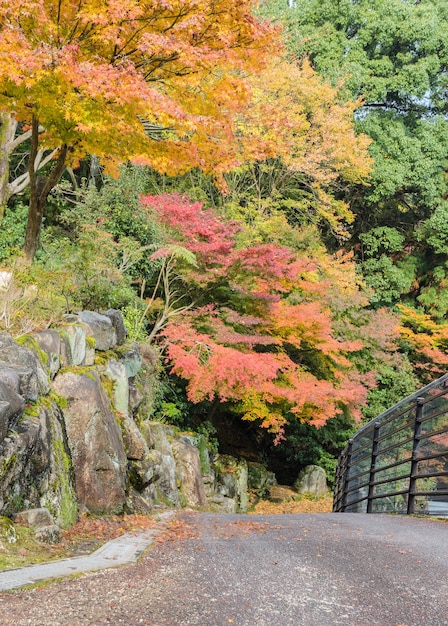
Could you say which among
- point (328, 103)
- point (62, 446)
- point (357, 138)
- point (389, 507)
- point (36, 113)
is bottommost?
point (389, 507)

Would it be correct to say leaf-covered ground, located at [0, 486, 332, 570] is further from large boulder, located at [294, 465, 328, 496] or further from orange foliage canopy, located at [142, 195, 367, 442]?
large boulder, located at [294, 465, 328, 496]

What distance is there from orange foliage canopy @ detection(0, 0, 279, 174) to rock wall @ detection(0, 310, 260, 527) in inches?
96.7

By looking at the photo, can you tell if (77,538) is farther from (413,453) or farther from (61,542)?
(413,453)

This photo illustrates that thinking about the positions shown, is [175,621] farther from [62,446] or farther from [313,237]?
[313,237]

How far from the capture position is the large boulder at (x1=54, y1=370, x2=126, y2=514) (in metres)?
5.59

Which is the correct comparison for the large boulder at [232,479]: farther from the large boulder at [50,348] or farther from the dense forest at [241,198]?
the large boulder at [50,348]

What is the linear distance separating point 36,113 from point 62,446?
3.79 metres

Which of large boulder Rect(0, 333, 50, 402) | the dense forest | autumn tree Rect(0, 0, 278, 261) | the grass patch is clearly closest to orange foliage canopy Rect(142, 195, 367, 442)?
the dense forest

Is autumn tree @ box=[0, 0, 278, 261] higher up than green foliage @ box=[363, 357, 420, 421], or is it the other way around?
autumn tree @ box=[0, 0, 278, 261]

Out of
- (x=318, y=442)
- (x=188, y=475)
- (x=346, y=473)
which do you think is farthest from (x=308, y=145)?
(x=346, y=473)

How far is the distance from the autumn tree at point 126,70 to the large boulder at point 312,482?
39.1 ft

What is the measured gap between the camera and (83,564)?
10.6 feet

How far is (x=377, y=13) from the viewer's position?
19484 millimetres

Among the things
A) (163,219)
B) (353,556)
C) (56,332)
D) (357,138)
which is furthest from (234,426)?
(353,556)
